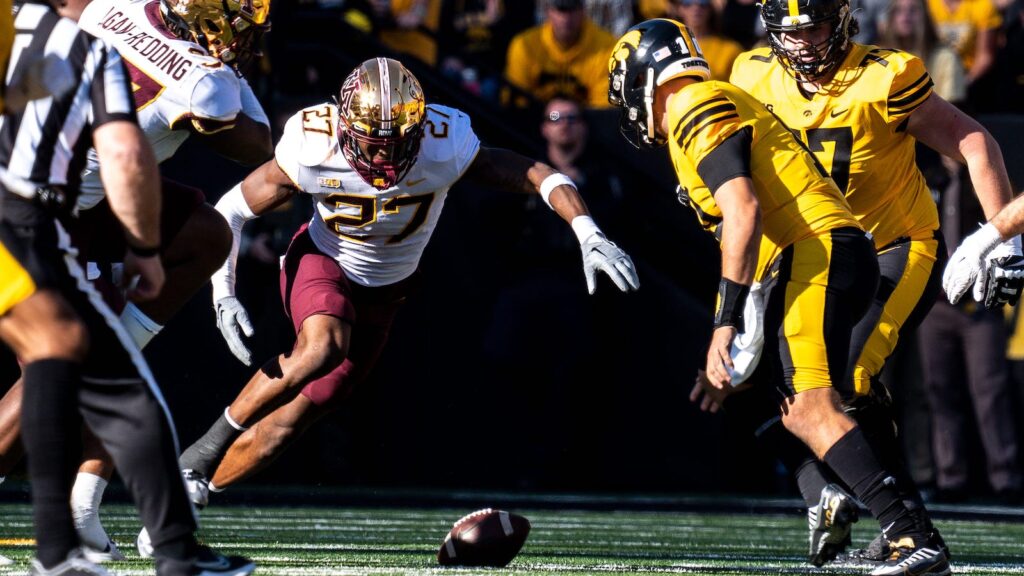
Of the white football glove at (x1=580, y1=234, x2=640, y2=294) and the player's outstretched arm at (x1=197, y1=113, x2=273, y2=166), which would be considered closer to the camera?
the white football glove at (x1=580, y1=234, x2=640, y2=294)

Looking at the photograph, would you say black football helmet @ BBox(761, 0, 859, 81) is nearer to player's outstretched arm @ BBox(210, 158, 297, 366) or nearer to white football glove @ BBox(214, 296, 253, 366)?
player's outstretched arm @ BBox(210, 158, 297, 366)

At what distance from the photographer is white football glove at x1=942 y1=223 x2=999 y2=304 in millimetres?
4910


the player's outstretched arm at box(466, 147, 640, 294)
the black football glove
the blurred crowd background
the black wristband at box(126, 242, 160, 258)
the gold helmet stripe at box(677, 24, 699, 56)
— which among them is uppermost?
the black wristband at box(126, 242, 160, 258)

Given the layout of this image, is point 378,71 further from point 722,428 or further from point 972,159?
point 722,428

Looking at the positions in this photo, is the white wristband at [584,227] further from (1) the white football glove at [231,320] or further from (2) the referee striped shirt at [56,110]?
(2) the referee striped shirt at [56,110]

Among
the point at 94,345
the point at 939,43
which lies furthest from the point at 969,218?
the point at 94,345

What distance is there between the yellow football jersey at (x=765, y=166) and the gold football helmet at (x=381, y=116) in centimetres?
91


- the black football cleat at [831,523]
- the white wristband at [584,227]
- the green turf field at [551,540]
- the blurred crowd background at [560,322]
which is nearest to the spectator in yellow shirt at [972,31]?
the blurred crowd background at [560,322]

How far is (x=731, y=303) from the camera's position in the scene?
182 inches

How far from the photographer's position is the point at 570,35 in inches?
371

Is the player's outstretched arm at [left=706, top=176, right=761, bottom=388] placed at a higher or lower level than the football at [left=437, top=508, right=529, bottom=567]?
higher

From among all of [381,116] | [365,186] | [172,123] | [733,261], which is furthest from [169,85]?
[733,261]

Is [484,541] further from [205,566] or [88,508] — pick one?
[205,566]

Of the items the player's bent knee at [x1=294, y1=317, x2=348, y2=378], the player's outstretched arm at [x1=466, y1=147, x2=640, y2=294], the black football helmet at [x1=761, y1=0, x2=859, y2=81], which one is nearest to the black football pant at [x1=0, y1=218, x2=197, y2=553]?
the player's outstretched arm at [x1=466, y1=147, x2=640, y2=294]
